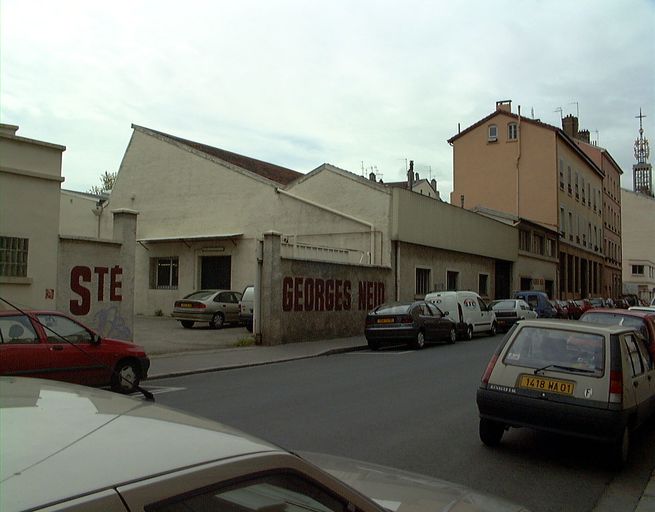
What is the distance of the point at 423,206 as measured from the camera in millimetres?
26875

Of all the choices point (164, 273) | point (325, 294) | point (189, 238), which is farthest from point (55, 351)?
point (164, 273)

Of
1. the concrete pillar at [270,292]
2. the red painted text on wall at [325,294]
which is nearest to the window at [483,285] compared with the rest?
the red painted text on wall at [325,294]

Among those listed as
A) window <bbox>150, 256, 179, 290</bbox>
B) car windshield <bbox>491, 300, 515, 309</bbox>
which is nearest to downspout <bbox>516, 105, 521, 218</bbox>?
car windshield <bbox>491, 300, 515, 309</bbox>

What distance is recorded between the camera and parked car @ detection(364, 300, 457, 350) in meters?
18.1

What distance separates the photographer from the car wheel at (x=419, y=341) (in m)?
18.2

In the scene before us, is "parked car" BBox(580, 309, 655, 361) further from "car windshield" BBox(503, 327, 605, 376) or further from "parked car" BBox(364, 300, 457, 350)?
"parked car" BBox(364, 300, 457, 350)

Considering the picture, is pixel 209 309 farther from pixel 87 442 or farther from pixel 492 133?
pixel 492 133

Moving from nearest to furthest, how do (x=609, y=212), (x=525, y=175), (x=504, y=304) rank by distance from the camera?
(x=504, y=304) → (x=525, y=175) → (x=609, y=212)

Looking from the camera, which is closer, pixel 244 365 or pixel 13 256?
pixel 13 256

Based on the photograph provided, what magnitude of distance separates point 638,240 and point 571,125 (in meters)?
28.3

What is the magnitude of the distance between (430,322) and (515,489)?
45.1ft

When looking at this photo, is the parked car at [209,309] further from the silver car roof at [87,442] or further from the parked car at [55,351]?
the silver car roof at [87,442]

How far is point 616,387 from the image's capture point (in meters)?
6.12

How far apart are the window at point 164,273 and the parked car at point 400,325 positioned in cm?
1336
